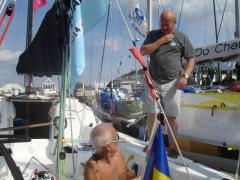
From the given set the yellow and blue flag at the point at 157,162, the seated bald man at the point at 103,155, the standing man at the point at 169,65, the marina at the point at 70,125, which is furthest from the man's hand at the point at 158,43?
the seated bald man at the point at 103,155

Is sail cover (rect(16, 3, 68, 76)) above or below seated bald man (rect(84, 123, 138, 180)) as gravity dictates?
above

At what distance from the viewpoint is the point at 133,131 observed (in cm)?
1049

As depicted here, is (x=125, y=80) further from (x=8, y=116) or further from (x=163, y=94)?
(x=163, y=94)

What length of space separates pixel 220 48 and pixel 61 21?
20.3 ft

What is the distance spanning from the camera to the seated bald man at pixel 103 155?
A: 2.48 m

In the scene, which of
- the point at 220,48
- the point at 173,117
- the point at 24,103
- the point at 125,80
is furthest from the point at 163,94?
the point at 125,80

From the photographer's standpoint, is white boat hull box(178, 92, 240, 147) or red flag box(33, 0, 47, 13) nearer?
white boat hull box(178, 92, 240, 147)

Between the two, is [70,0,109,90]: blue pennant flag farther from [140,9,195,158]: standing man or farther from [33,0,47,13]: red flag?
[33,0,47,13]: red flag

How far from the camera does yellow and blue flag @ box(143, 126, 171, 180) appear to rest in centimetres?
258

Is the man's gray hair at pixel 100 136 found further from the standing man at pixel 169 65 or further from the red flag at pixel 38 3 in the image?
the red flag at pixel 38 3

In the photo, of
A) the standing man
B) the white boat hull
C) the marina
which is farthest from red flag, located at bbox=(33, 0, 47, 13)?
the standing man

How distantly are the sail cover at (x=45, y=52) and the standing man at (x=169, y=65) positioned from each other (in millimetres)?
892

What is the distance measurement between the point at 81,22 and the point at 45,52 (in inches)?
34.4

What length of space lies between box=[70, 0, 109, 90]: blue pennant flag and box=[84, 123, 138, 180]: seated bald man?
0.86m
